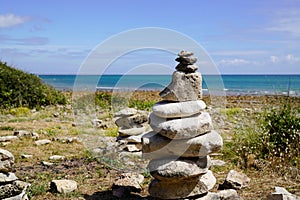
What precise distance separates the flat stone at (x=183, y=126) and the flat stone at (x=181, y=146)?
0.10 m

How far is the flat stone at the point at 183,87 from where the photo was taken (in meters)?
5.71

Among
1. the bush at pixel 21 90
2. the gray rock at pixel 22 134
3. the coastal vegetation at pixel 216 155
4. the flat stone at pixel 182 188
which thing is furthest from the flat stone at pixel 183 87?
the bush at pixel 21 90

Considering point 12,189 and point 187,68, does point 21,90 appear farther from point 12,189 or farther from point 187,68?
point 187,68

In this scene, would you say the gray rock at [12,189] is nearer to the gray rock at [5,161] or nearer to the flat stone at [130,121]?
the gray rock at [5,161]

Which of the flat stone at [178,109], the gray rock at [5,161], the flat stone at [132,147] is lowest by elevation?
the flat stone at [132,147]

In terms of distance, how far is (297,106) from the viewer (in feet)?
30.2

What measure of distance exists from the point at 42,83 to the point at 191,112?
52.2 feet

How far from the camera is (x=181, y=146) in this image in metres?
5.62

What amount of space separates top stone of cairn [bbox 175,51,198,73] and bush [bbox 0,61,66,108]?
13669mm

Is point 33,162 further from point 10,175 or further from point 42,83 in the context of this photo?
point 42,83

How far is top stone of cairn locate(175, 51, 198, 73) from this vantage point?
575 centimetres

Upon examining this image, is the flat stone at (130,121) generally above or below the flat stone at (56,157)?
above

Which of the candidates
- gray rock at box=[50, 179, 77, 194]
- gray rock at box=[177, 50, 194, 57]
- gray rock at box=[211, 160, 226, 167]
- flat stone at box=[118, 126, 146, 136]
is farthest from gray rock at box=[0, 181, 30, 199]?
gray rock at box=[211, 160, 226, 167]

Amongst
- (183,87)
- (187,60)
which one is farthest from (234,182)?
(187,60)
